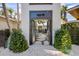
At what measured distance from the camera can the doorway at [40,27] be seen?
15.6 metres

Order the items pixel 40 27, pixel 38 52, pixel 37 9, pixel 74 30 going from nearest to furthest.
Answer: pixel 38 52
pixel 40 27
pixel 37 9
pixel 74 30

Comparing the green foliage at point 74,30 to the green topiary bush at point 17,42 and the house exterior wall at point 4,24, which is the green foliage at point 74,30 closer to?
the green topiary bush at point 17,42

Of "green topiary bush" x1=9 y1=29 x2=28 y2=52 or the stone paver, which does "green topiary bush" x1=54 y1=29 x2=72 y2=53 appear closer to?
the stone paver

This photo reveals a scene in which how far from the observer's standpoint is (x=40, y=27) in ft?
50.6

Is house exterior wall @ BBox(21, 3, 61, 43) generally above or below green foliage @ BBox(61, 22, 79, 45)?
above

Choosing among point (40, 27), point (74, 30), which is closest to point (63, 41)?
point (40, 27)

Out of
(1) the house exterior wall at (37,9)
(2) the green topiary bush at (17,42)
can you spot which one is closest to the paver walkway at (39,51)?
(2) the green topiary bush at (17,42)

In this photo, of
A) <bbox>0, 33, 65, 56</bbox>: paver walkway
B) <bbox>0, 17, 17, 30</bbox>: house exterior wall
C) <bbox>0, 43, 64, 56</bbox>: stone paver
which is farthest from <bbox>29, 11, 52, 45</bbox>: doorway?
<bbox>0, 17, 17, 30</bbox>: house exterior wall

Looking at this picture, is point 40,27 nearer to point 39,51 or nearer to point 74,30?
point 39,51

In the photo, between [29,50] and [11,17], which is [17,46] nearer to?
[29,50]

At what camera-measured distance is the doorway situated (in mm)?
15593

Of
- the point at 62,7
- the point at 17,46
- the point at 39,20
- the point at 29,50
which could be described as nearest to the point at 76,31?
the point at 62,7

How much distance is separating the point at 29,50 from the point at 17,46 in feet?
4.29

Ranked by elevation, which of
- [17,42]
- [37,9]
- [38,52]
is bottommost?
[38,52]
